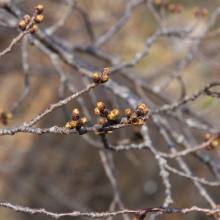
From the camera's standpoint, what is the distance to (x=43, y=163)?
4.96m

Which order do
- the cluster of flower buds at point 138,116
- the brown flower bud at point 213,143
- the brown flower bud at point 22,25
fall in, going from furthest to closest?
1. the brown flower bud at point 213,143
2. the brown flower bud at point 22,25
3. the cluster of flower buds at point 138,116

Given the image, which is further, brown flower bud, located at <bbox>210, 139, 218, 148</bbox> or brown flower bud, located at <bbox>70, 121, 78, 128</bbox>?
brown flower bud, located at <bbox>210, 139, 218, 148</bbox>

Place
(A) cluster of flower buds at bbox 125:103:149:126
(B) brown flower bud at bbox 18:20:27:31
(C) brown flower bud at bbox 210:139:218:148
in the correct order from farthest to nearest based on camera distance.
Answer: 1. (C) brown flower bud at bbox 210:139:218:148
2. (B) brown flower bud at bbox 18:20:27:31
3. (A) cluster of flower buds at bbox 125:103:149:126

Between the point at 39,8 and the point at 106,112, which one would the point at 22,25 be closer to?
the point at 39,8

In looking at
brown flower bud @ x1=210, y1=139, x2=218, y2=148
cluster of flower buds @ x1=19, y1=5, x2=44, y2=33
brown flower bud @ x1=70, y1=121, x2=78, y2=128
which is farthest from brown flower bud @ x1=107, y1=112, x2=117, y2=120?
brown flower bud @ x1=210, y1=139, x2=218, y2=148

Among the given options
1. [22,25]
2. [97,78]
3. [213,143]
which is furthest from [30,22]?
[213,143]

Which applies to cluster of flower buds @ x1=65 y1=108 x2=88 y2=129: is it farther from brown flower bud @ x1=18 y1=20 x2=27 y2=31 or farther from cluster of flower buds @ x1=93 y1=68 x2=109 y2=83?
brown flower bud @ x1=18 y1=20 x2=27 y2=31

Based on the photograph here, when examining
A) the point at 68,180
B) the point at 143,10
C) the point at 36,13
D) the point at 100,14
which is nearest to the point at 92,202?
the point at 68,180

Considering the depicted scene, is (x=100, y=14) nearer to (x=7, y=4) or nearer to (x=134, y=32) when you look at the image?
(x=134, y=32)

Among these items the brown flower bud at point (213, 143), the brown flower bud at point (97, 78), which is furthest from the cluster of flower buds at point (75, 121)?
the brown flower bud at point (213, 143)

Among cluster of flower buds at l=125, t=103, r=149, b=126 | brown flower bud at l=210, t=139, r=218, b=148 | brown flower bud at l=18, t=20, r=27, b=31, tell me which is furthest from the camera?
brown flower bud at l=210, t=139, r=218, b=148

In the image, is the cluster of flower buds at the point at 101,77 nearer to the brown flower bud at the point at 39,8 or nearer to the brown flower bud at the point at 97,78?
the brown flower bud at the point at 97,78

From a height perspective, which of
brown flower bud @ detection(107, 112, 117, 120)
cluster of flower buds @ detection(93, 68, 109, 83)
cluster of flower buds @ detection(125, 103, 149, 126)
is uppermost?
cluster of flower buds @ detection(93, 68, 109, 83)

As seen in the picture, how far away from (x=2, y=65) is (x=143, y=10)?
5601mm
